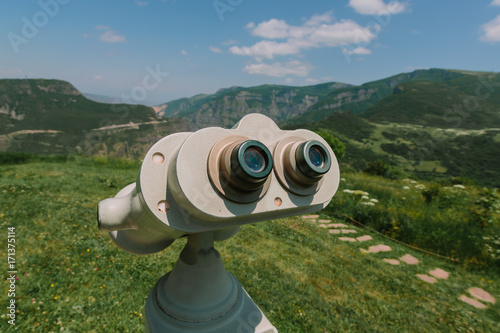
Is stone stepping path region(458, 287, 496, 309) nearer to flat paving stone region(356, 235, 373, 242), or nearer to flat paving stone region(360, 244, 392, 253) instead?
flat paving stone region(360, 244, 392, 253)

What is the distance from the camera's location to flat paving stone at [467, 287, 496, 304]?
5.05 m

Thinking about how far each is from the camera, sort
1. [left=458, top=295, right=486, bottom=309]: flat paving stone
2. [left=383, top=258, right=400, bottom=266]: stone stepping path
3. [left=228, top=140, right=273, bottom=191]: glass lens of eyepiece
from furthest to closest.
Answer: [left=383, top=258, right=400, bottom=266]: stone stepping path → [left=458, top=295, right=486, bottom=309]: flat paving stone → [left=228, top=140, right=273, bottom=191]: glass lens of eyepiece

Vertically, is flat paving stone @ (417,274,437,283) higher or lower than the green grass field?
lower

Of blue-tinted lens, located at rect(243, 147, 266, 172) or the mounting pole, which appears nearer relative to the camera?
blue-tinted lens, located at rect(243, 147, 266, 172)

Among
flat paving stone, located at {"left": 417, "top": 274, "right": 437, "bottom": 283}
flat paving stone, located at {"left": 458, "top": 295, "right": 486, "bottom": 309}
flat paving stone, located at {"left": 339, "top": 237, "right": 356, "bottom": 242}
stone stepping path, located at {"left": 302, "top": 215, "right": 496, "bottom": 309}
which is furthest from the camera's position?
Answer: flat paving stone, located at {"left": 339, "top": 237, "right": 356, "bottom": 242}

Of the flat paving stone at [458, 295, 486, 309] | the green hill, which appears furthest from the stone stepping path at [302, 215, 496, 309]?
the green hill

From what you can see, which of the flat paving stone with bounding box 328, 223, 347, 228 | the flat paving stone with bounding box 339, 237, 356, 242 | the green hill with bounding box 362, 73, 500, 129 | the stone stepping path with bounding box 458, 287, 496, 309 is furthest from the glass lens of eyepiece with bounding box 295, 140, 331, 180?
the green hill with bounding box 362, 73, 500, 129

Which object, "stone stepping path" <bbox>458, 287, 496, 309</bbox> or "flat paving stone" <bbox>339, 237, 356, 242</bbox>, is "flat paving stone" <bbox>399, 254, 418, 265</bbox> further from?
"flat paving stone" <bbox>339, 237, 356, 242</bbox>

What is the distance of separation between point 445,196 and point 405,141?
111 metres

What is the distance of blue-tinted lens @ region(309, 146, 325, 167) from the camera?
1.09 metres

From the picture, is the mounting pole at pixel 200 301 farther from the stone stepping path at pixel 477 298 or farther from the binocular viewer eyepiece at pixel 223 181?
the stone stepping path at pixel 477 298

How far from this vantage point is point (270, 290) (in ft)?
14.8

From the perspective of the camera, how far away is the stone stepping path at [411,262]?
501 cm

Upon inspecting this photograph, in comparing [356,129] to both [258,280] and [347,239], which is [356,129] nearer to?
[347,239]
